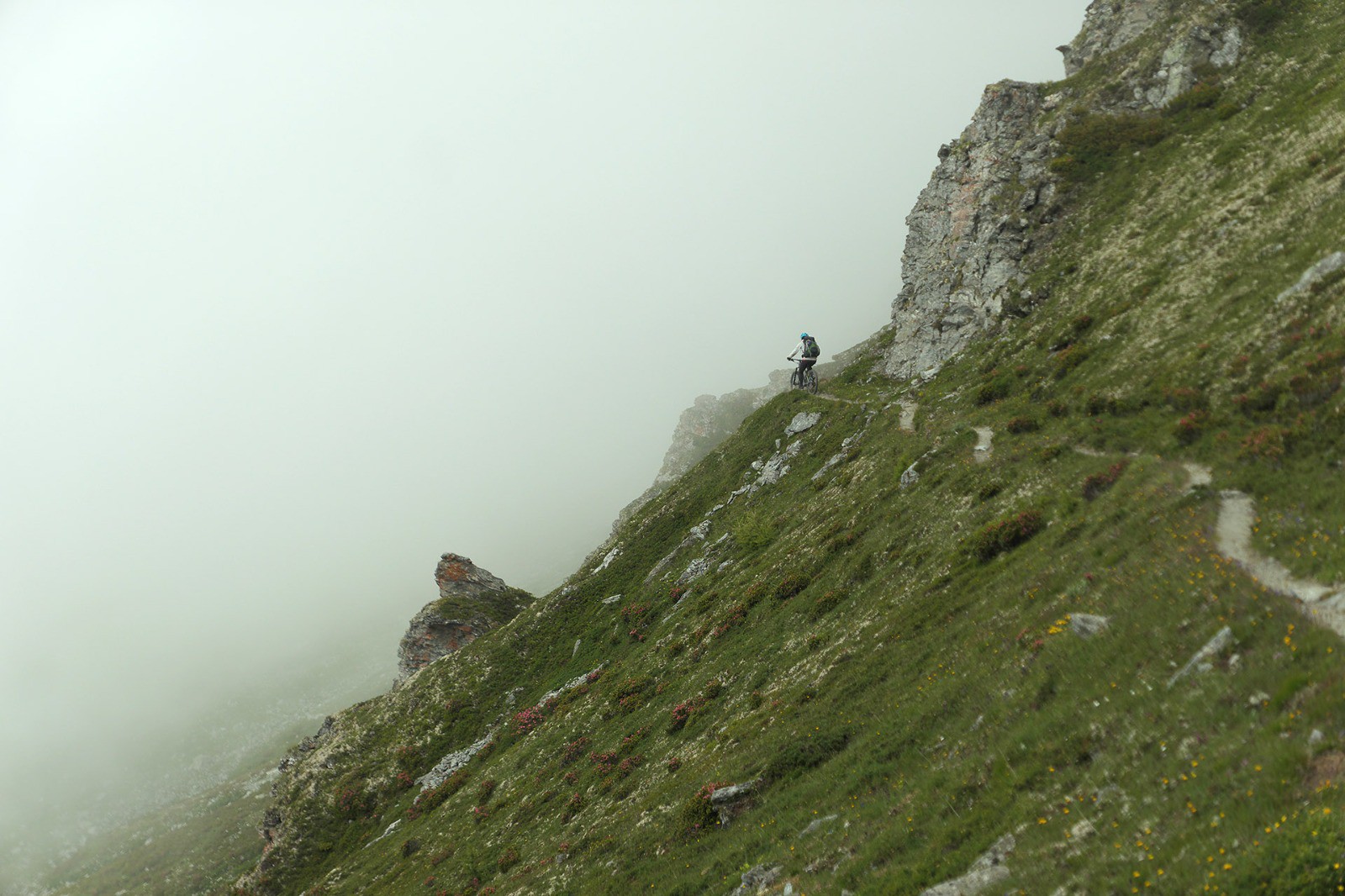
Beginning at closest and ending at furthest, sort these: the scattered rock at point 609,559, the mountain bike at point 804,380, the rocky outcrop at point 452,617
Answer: the scattered rock at point 609,559, the mountain bike at point 804,380, the rocky outcrop at point 452,617

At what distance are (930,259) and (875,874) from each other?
234ft

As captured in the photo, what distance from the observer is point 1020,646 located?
20.0 m

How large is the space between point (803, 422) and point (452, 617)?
52022 mm

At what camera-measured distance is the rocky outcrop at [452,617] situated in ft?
267

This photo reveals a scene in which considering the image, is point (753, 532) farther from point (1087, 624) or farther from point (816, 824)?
point (1087, 624)

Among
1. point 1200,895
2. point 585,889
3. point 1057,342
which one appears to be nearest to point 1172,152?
point 1057,342

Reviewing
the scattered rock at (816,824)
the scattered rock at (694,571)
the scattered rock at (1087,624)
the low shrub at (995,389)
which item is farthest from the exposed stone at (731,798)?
the low shrub at (995,389)

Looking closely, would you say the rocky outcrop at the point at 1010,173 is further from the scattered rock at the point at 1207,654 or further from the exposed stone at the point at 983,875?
the exposed stone at the point at 983,875

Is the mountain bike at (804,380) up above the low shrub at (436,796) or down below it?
above

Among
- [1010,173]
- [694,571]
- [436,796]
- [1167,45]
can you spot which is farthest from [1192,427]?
[436,796]

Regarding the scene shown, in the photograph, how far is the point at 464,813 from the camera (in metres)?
44.5

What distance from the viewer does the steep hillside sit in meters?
13.2

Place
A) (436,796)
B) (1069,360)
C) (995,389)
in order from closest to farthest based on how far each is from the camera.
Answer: (1069,360), (995,389), (436,796)

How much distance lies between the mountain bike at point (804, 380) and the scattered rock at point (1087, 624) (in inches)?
2471
